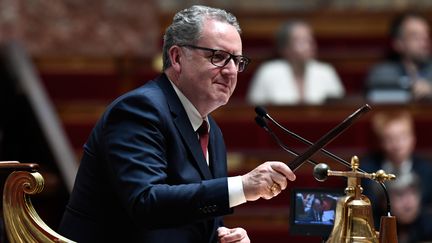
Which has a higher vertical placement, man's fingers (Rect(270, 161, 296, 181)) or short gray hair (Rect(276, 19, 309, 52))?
short gray hair (Rect(276, 19, 309, 52))

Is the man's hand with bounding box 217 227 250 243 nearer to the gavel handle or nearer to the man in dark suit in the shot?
the man in dark suit

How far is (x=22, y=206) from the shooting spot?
156 cm

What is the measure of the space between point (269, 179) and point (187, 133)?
221 mm

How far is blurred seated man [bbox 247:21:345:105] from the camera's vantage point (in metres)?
3.99

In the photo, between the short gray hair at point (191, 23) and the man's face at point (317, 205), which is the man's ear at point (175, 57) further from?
the man's face at point (317, 205)

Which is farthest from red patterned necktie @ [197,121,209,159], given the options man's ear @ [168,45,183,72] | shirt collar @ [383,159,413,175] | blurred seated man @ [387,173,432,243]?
shirt collar @ [383,159,413,175]

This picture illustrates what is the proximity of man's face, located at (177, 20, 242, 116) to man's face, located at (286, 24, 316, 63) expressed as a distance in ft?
7.74

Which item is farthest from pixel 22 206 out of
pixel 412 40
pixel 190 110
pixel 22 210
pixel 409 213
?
pixel 412 40

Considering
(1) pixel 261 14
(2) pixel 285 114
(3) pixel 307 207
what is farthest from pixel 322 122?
(3) pixel 307 207

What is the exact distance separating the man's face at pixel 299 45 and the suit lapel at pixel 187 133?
2349 millimetres

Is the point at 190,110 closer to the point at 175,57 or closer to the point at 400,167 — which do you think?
the point at 175,57

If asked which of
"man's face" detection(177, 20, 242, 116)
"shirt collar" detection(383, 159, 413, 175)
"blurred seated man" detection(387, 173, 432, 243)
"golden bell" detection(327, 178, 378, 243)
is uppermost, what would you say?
"man's face" detection(177, 20, 242, 116)

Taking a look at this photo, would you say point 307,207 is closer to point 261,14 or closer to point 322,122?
point 322,122

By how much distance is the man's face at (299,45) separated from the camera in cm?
400
